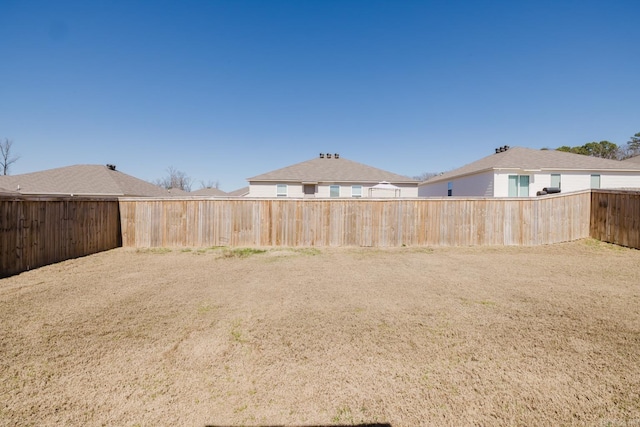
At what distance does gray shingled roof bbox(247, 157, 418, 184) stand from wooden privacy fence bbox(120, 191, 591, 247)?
31.6 ft

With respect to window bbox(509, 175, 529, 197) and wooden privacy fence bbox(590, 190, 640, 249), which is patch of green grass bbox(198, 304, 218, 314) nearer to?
wooden privacy fence bbox(590, 190, 640, 249)

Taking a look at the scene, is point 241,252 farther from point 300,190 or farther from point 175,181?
point 175,181

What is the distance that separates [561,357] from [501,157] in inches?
702

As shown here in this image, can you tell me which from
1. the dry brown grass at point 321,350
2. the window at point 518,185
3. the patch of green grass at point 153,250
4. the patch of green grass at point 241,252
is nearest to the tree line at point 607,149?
the window at point 518,185

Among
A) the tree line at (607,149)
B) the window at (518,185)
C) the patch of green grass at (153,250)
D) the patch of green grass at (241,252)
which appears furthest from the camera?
the tree line at (607,149)

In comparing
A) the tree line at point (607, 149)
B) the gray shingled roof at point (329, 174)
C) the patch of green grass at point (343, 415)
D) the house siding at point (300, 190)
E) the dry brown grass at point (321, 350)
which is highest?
the tree line at point (607, 149)

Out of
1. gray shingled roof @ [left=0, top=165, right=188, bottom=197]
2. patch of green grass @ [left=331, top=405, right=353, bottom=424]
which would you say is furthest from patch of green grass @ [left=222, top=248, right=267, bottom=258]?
gray shingled roof @ [left=0, top=165, right=188, bottom=197]

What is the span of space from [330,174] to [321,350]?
17093 millimetres

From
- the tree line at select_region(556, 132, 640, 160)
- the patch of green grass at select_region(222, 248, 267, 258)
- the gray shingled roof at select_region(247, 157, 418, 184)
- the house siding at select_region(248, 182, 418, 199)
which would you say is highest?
the tree line at select_region(556, 132, 640, 160)

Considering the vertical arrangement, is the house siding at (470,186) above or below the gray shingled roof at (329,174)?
below

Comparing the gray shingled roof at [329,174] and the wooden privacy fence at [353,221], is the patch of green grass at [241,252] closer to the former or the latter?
the wooden privacy fence at [353,221]

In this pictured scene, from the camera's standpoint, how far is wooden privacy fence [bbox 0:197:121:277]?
5793 millimetres

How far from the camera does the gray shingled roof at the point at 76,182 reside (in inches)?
636

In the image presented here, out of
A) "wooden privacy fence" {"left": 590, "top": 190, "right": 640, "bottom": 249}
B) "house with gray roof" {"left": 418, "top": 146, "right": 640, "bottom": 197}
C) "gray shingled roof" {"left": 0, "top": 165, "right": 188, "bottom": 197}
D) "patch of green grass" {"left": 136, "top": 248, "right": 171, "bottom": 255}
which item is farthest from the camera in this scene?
"gray shingled roof" {"left": 0, "top": 165, "right": 188, "bottom": 197}
